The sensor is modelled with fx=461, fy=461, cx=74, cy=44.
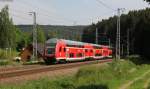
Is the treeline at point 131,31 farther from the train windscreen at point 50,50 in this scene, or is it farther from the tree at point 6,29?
the train windscreen at point 50,50

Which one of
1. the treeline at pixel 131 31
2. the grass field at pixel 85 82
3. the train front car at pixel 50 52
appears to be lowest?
the grass field at pixel 85 82

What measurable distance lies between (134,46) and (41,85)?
97.9m

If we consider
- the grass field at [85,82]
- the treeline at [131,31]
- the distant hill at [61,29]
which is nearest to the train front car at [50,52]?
the grass field at [85,82]

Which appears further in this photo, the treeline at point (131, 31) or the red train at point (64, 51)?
the treeline at point (131, 31)

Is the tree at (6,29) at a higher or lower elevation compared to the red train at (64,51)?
higher

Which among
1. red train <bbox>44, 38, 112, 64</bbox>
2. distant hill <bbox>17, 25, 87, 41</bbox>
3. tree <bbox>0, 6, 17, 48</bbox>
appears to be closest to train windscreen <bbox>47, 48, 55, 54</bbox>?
red train <bbox>44, 38, 112, 64</bbox>

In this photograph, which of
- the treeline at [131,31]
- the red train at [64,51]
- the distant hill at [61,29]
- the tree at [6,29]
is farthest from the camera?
the tree at [6,29]

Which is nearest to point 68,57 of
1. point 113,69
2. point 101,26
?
point 113,69

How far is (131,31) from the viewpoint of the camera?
146 meters

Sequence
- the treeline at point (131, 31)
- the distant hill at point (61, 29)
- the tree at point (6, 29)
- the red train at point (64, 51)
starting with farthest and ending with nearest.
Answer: the tree at point (6, 29) → the distant hill at point (61, 29) → the treeline at point (131, 31) → the red train at point (64, 51)

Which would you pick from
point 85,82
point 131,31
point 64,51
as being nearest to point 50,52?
point 64,51

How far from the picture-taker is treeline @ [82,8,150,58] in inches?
4560

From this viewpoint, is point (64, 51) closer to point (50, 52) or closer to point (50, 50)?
point (50, 50)

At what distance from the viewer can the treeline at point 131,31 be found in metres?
116
